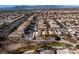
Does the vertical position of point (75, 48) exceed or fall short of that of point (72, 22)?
it falls short

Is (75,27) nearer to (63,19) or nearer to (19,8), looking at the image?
(63,19)

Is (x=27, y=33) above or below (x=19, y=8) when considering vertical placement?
below

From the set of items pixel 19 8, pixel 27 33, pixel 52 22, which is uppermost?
pixel 19 8

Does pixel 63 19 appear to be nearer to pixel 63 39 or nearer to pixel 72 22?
pixel 72 22

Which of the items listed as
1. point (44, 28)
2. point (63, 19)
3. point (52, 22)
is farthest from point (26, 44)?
point (63, 19)
